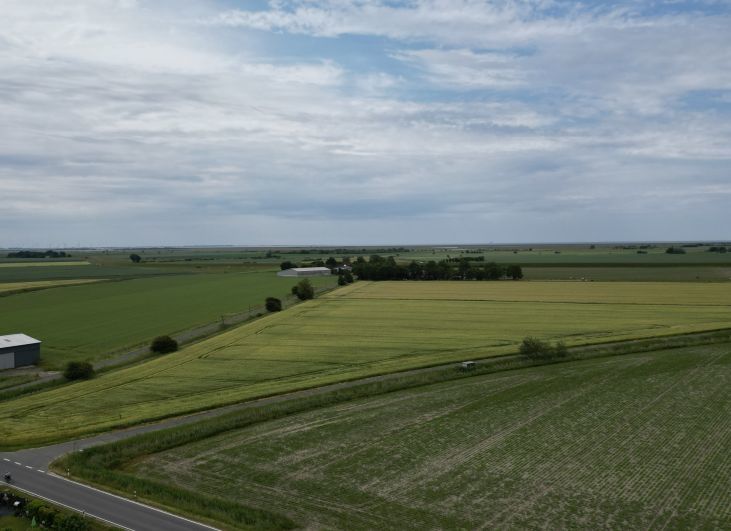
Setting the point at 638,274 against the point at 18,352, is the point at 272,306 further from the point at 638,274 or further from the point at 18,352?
the point at 638,274

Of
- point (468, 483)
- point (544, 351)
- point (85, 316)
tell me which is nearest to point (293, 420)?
point (468, 483)

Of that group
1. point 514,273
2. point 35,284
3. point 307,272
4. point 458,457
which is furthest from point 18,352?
point 514,273

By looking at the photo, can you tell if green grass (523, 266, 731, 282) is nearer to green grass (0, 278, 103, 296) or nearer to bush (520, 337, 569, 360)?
bush (520, 337, 569, 360)

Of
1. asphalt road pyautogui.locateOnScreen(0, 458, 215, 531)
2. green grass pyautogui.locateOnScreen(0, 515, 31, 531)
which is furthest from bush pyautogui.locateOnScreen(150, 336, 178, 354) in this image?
green grass pyautogui.locateOnScreen(0, 515, 31, 531)

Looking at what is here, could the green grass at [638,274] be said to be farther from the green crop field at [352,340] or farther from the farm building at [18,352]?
the farm building at [18,352]

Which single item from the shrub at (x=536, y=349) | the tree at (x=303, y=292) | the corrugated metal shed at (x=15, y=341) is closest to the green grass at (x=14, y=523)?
the corrugated metal shed at (x=15, y=341)

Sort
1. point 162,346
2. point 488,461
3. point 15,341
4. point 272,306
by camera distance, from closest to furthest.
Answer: point 488,461
point 15,341
point 162,346
point 272,306
